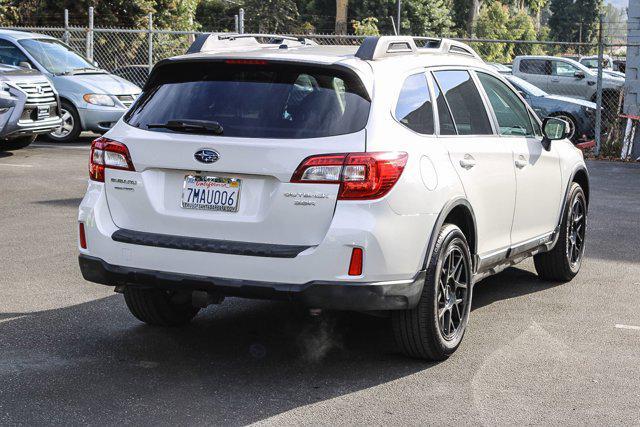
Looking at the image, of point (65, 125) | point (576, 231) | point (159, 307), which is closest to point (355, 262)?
point (159, 307)

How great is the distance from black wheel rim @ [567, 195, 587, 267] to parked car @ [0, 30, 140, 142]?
35.8 ft

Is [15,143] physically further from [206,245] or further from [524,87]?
[206,245]

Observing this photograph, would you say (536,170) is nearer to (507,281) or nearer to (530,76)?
(507,281)

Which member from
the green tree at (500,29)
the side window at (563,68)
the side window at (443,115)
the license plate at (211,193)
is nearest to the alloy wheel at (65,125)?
the side window at (443,115)

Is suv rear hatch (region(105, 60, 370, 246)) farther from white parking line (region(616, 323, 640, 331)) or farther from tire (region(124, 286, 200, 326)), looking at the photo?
white parking line (region(616, 323, 640, 331))

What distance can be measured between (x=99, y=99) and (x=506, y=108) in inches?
474

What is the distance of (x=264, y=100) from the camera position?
550cm

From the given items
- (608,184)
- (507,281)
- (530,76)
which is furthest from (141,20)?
(507,281)

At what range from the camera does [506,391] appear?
17.9 feet

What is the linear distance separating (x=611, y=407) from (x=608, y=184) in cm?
986

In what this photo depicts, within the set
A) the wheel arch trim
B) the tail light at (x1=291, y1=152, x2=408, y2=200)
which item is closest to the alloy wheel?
the wheel arch trim

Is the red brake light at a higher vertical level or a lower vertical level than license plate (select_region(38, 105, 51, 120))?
higher

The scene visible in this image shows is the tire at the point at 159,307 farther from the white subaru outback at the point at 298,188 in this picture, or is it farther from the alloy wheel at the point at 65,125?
the alloy wheel at the point at 65,125

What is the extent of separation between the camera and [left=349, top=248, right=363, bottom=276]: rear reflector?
5.23 metres
